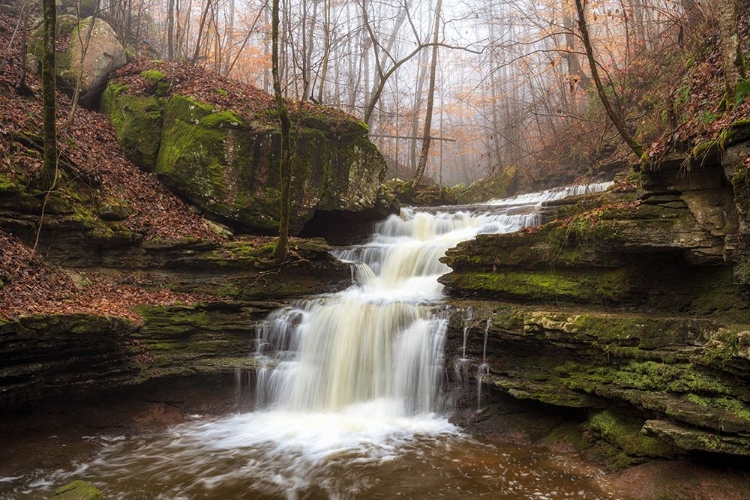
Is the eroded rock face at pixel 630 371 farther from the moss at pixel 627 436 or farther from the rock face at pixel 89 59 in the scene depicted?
the rock face at pixel 89 59

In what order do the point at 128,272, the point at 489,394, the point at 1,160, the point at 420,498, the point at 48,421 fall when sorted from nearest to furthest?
1. the point at 420,498
2. the point at 48,421
3. the point at 489,394
4. the point at 1,160
5. the point at 128,272

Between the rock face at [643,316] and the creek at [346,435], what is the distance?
0.90 meters

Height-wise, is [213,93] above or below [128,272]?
above

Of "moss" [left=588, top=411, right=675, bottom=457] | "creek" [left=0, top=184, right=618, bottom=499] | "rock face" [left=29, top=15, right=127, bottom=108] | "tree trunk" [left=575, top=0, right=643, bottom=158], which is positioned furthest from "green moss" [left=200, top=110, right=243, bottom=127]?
"moss" [left=588, top=411, right=675, bottom=457]

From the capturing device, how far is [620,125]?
7500mm

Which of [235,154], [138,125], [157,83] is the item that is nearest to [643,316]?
[235,154]

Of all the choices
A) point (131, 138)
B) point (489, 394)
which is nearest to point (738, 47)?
point (489, 394)

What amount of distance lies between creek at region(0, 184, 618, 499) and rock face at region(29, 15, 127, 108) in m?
8.66

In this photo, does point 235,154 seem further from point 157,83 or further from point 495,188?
point 495,188

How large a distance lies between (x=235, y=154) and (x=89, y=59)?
550cm

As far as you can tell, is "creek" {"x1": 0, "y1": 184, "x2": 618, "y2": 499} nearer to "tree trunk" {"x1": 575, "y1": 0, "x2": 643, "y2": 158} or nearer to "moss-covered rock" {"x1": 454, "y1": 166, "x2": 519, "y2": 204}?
"tree trunk" {"x1": 575, "y1": 0, "x2": 643, "y2": 158}

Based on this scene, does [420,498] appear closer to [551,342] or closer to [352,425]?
[352,425]

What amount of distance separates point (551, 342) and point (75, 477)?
20.7 ft

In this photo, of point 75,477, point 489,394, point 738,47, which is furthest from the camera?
point 489,394
